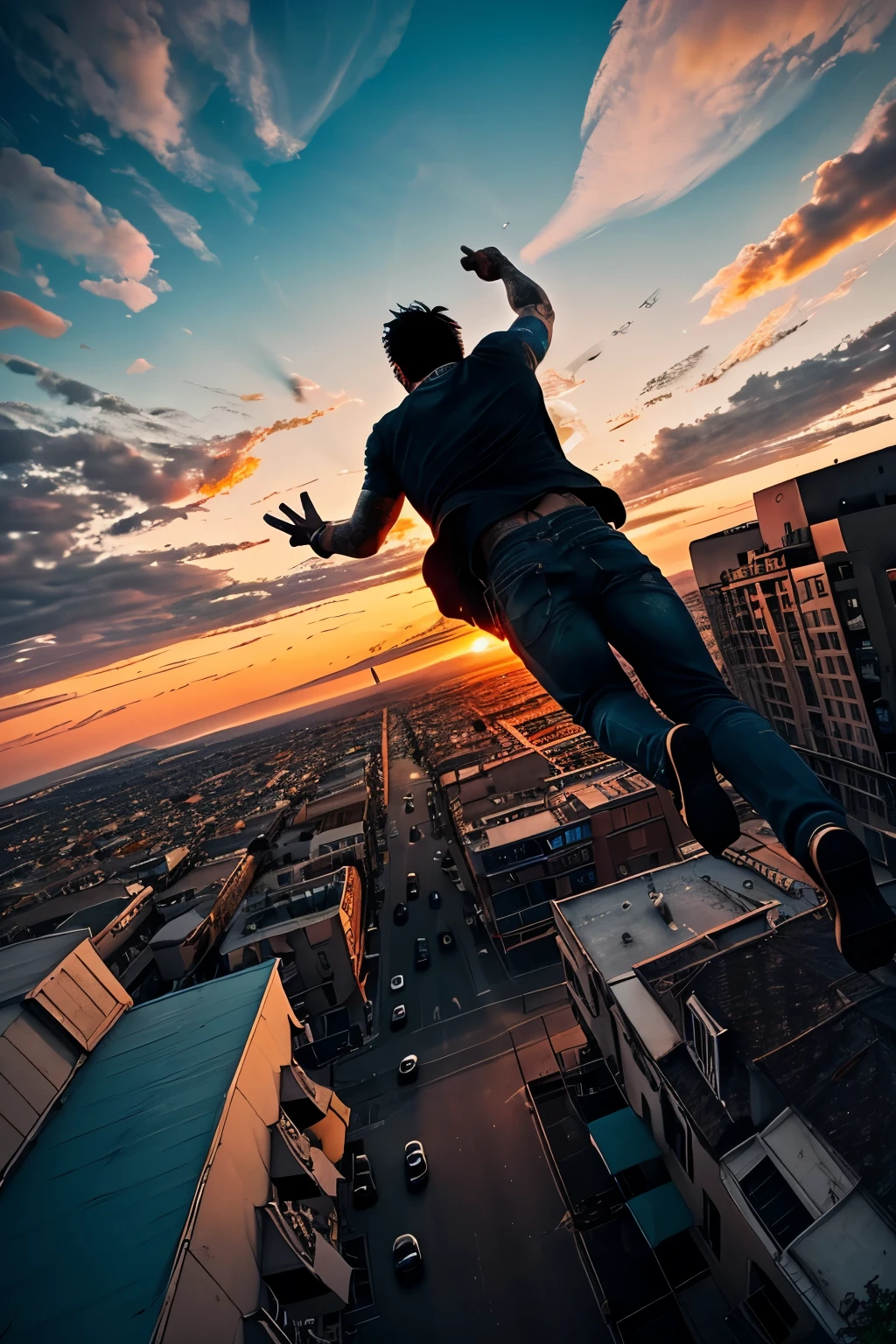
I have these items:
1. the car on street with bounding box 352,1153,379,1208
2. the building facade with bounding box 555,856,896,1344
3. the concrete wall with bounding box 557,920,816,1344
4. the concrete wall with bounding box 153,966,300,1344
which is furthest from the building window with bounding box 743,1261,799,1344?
the car on street with bounding box 352,1153,379,1208

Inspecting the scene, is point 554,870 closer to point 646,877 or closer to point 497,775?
point 646,877

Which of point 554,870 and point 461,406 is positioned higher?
point 461,406

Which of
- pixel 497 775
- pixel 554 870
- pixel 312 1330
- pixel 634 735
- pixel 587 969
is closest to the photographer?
pixel 634 735

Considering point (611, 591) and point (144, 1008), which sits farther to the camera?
point (144, 1008)

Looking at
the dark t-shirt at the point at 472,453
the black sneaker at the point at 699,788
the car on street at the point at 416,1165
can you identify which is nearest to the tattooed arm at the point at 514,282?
the dark t-shirt at the point at 472,453

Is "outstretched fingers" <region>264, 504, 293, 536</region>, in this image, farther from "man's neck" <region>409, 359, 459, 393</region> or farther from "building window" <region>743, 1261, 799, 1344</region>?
"building window" <region>743, 1261, 799, 1344</region>

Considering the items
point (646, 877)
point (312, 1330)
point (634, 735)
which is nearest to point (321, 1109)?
point (312, 1330)

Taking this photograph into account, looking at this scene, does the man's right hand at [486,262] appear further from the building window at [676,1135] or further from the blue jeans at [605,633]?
the building window at [676,1135]
